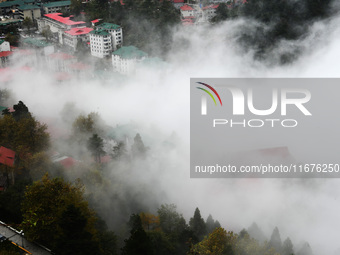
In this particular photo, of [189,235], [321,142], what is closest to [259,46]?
[321,142]

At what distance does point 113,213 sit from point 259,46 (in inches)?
628

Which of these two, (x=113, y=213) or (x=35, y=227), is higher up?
(x=35, y=227)

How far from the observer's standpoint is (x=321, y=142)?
1702 cm

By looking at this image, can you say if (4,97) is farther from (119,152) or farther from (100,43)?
(119,152)

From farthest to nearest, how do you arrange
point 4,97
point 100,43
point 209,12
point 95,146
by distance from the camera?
1. point 209,12
2. point 100,43
3. point 4,97
4. point 95,146

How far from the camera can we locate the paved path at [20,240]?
8.62m

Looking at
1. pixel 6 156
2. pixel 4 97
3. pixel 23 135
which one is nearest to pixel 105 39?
pixel 4 97

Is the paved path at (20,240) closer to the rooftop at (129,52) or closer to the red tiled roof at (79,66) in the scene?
the rooftop at (129,52)

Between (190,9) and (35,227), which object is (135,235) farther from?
(190,9)

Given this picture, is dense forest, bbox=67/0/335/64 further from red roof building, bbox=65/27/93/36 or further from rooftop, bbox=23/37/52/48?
rooftop, bbox=23/37/52/48

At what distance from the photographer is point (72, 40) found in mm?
26953

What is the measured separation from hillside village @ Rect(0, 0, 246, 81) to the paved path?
14.8 meters

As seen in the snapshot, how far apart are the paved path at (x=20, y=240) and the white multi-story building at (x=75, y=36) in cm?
1904

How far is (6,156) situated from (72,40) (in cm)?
1512
